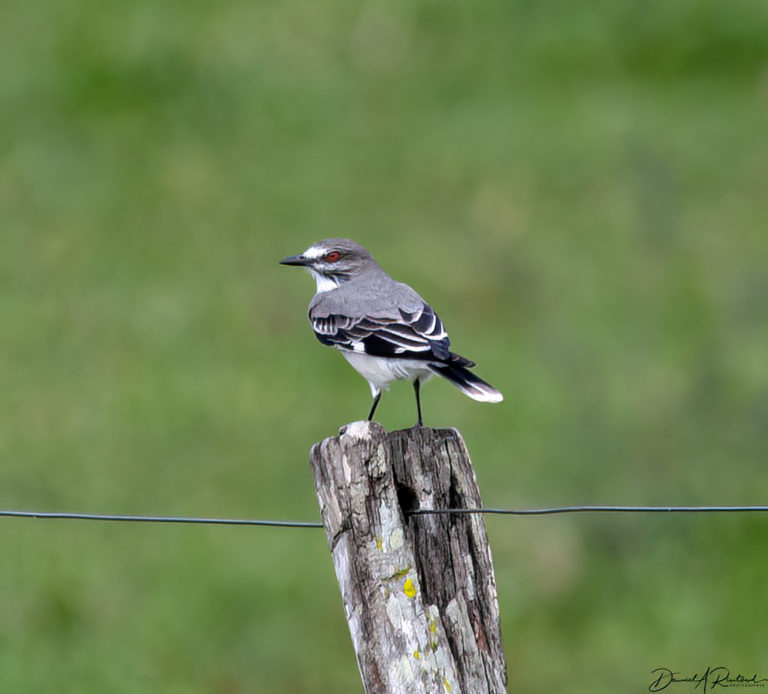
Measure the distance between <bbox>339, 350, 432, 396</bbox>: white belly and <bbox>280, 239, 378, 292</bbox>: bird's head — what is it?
1.11 meters

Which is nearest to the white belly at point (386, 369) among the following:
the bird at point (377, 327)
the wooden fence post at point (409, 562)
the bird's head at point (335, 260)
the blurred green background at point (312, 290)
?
the bird at point (377, 327)

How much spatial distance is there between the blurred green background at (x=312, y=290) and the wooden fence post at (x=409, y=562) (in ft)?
15.7

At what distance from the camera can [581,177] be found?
54.0 feet

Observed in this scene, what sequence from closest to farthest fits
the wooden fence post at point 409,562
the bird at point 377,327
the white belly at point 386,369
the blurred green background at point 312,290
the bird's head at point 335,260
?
the wooden fence post at point 409,562, the bird at point 377,327, the white belly at point 386,369, the bird's head at point 335,260, the blurred green background at point 312,290

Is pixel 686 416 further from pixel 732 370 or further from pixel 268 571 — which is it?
pixel 268 571

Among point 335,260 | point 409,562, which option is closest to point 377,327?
point 335,260

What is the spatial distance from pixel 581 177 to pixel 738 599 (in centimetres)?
752

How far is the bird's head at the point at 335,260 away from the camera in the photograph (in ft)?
27.6

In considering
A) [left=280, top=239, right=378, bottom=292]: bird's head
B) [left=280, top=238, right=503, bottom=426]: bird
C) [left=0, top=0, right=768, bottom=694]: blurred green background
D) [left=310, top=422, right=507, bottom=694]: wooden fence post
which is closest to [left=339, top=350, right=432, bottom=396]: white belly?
[left=280, top=238, right=503, bottom=426]: bird

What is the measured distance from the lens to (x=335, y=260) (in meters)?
8.43

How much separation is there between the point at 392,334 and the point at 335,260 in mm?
1584

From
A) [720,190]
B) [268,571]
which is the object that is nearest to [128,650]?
[268,571]

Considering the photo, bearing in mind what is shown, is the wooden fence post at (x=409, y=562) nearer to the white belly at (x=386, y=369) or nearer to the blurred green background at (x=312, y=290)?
the white belly at (x=386, y=369)

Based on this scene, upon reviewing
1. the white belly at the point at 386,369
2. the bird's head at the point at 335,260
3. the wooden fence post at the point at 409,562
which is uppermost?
the bird's head at the point at 335,260
